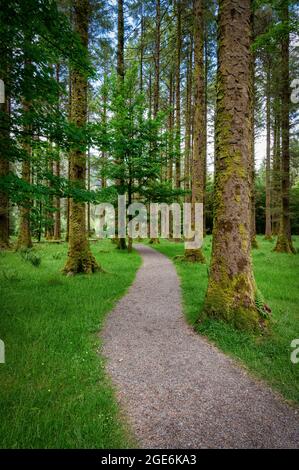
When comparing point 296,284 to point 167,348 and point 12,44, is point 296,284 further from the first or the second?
point 12,44

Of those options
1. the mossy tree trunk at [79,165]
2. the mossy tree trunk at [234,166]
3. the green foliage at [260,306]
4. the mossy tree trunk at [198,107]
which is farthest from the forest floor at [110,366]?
the mossy tree trunk at [198,107]

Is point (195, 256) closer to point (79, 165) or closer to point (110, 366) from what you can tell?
point (79, 165)

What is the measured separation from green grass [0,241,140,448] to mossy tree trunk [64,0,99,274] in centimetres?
226

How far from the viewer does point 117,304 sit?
235 inches

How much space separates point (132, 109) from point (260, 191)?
2534 centimetres

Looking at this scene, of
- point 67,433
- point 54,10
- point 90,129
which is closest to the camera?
point 67,433

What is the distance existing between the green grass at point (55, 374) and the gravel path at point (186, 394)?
0.24m

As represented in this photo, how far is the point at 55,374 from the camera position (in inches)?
120

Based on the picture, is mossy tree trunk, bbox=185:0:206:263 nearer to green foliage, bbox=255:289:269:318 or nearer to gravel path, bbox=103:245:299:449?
green foliage, bbox=255:289:269:318

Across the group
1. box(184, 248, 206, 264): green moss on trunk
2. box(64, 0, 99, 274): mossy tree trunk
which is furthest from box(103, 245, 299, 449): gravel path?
box(184, 248, 206, 264): green moss on trunk

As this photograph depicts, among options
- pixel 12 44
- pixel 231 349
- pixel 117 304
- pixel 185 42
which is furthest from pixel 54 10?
pixel 185 42

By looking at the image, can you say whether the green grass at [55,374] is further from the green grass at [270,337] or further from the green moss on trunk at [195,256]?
the green moss on trunk at [195,256]

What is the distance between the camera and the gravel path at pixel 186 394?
2.20m
